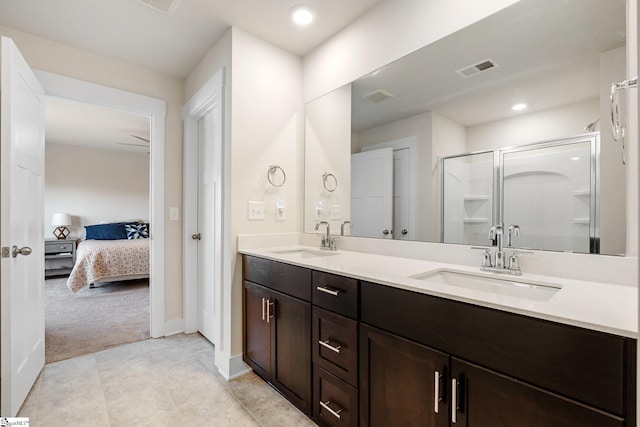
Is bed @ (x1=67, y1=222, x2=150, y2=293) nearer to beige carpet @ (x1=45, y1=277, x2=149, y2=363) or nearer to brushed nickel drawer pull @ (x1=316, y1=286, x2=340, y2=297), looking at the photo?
beige carpet @ (x1=45, y1=277, x2=149, y2=363)

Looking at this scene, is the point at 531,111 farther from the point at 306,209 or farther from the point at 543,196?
the point at 306,209

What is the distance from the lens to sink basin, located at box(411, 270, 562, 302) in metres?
1.14

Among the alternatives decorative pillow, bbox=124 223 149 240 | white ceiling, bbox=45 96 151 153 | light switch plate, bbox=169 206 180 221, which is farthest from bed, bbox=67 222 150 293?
light switch plate, bbox=169 206 180 221

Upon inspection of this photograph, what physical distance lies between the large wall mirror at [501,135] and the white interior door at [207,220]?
1219mm

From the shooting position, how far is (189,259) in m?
2.81

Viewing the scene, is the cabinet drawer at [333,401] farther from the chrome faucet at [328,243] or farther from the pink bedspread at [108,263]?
the pink bedspread at [108,263]

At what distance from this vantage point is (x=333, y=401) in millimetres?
1400

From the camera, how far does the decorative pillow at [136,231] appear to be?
18.4 ft

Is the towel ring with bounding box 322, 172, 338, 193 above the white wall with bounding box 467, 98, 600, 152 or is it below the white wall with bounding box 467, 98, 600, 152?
below

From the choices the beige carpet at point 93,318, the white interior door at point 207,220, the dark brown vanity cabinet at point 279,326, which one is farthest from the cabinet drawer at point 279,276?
the beige carpet at point 93,318

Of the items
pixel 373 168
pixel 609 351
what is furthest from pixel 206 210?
pixel 609 351

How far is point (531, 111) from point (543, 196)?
0.38 metres

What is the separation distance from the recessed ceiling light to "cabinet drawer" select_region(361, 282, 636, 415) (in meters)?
1.80

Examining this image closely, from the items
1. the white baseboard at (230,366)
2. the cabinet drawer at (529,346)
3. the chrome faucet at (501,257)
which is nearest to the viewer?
the cabinet drawer at (529,346)
